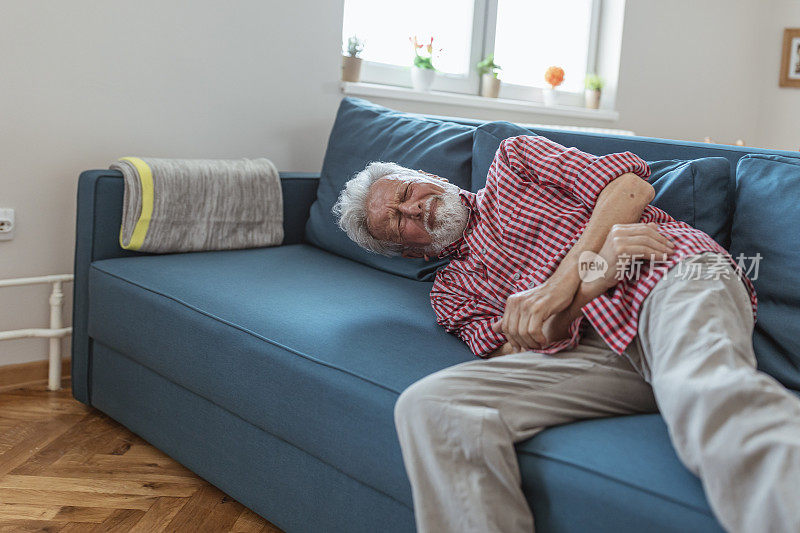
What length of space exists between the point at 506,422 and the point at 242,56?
2.03m

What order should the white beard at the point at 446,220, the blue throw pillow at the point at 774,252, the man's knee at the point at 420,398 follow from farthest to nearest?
the white beard at the point at 446,220 → the blue throw pillow at the point at 774,252 → the man's knee at the point at 420,398

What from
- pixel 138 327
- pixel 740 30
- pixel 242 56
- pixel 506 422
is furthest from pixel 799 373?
pixel 740 30

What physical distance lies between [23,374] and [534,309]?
5.86 feet

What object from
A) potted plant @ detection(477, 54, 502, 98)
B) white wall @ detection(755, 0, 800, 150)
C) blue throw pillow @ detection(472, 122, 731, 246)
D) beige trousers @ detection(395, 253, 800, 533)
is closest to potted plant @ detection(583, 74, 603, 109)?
potted plant @ detection(477, 54, 502, 98)

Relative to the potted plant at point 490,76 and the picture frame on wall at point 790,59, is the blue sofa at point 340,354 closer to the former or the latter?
the potted plant at point 490,76

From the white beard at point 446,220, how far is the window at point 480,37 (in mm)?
1649

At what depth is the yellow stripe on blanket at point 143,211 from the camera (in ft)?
7.51

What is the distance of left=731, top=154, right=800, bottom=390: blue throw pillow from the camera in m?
1.50

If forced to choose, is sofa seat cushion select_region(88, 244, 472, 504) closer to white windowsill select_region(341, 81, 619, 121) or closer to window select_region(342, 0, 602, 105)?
white windowsill select_region(341, 81, 619, 121)

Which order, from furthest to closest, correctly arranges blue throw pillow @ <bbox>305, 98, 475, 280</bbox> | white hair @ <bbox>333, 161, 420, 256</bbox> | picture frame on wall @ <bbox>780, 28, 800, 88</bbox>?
picture frame on wall @ <bbox>780, 28, 800, 88</bbox> < blue throw pillow @ <bbox>305, 98, 475, 280</bbox> < white hair @ <bbox>333, 161, 420, 256</bbox>

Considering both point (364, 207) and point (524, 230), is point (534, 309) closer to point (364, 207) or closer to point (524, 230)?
point (524, 230)

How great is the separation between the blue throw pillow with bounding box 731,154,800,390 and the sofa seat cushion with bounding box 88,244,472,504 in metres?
0.58

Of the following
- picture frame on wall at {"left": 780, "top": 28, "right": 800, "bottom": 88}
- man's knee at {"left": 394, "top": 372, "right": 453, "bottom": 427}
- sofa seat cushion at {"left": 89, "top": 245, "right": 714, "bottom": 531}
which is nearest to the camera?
sofa seat cushion at {"left": 89, "top": 245, "right": 714, "bottom": 531}

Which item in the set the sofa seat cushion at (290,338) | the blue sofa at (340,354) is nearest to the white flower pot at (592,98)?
the blue sofa at (340,354)
